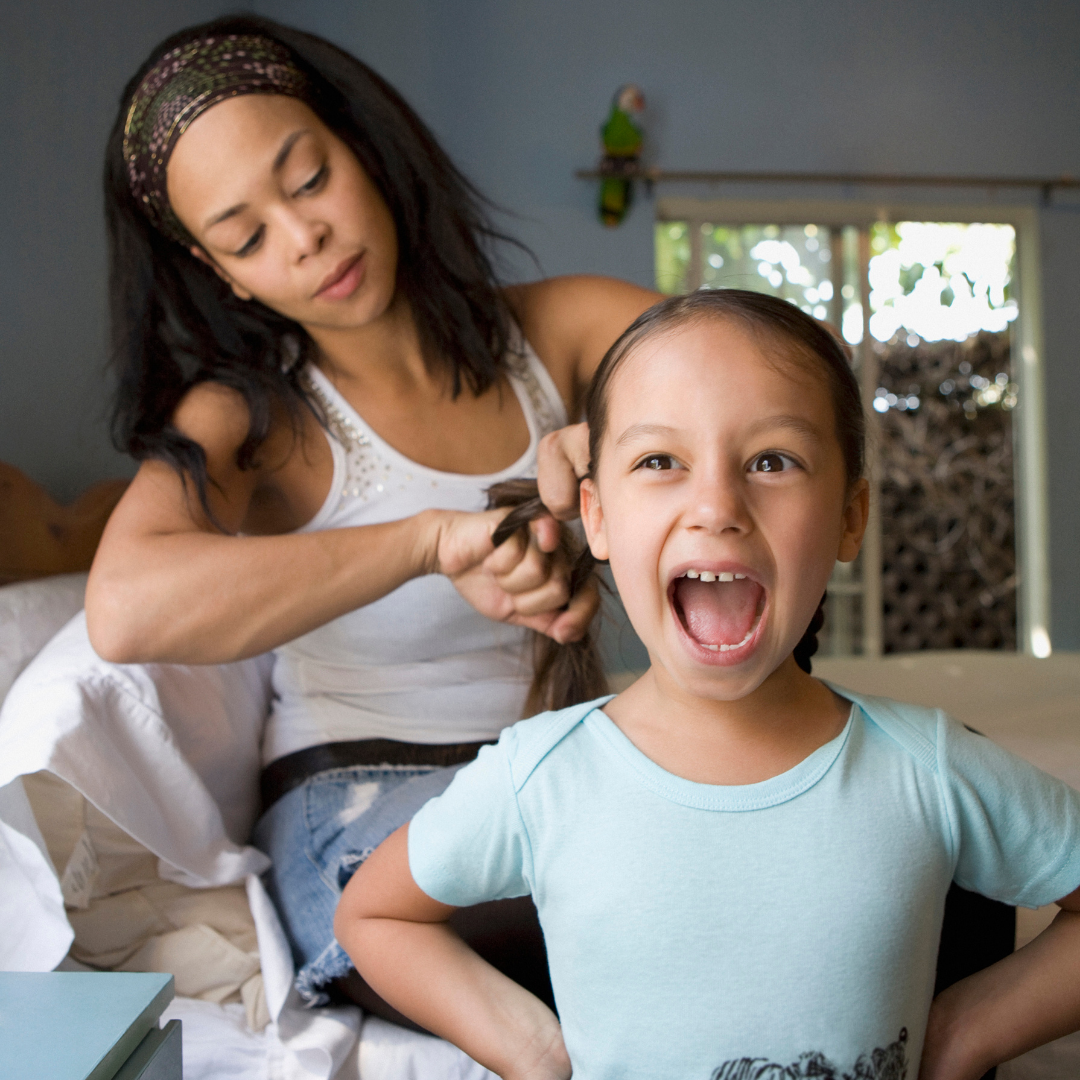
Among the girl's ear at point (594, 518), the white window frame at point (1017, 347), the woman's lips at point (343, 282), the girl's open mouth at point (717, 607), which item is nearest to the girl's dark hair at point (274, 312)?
the woman's lips at point (343, 282)

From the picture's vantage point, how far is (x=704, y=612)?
0.55m

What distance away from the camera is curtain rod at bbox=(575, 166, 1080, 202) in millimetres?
2957

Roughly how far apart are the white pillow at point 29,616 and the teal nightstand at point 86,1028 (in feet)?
1.42

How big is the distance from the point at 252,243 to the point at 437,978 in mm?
652

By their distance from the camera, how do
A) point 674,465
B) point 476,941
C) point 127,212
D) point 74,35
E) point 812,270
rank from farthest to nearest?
point 812,270
point 74,35
point 127,212
point 476,941
point 674,465

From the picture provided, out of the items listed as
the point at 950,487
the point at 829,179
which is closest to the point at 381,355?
the point at 829,179

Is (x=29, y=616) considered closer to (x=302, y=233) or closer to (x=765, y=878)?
(x=302, y=233)

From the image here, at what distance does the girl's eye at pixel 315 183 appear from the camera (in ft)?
2.96

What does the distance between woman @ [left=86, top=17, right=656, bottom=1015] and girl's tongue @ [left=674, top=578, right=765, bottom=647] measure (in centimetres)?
18

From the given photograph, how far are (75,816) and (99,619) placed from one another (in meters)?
0.17

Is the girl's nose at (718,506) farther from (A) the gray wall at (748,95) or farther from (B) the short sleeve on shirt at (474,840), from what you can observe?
(A) the gray wall at (748,95)

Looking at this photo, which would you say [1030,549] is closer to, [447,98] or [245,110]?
[447,98]

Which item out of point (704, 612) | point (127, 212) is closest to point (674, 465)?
point (704, 612)

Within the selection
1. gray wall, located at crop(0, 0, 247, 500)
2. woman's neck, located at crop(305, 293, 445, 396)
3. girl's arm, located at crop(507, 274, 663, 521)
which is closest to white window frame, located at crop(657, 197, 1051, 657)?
gray wall, located at crop(0, 0, 247, 500)
